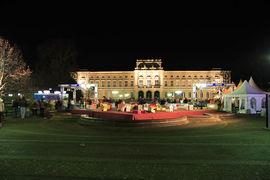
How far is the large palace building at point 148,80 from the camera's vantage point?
8256cm

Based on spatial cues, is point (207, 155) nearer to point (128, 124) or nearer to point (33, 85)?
point (128, 124)

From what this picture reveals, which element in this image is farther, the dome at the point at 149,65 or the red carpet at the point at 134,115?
the dome at the point at 149,65

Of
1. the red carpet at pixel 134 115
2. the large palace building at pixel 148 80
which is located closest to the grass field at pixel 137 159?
the red carpet at pixel 134 115

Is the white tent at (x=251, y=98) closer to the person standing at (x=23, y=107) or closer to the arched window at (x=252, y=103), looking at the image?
the arched window at (x=252, y=103)

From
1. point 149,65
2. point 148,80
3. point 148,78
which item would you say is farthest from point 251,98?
point 149,65

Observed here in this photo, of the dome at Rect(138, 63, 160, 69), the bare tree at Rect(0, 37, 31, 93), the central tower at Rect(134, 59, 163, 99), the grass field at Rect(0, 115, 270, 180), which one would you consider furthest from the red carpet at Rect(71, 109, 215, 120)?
the dome at Rect(138, 63, 160, 69)

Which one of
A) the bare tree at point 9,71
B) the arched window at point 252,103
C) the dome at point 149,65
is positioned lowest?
the arched window at point 252,103

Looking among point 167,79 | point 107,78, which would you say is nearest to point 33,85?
point 107,78

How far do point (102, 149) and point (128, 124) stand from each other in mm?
5130

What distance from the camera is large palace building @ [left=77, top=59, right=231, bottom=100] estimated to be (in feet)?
271

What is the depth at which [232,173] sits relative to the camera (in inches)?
194

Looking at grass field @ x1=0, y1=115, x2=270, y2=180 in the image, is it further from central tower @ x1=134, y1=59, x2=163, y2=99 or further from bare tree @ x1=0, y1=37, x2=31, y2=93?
central tower @ x1=134, y1=59, x2=163, y2=99

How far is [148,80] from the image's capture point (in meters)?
83.4

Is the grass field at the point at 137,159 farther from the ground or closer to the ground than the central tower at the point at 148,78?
closer to the ground
